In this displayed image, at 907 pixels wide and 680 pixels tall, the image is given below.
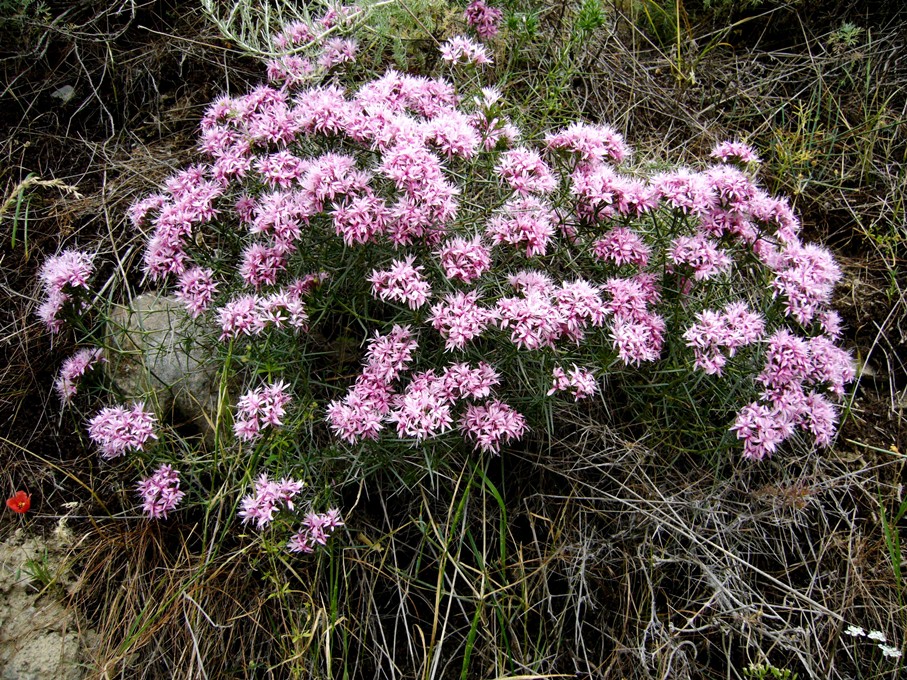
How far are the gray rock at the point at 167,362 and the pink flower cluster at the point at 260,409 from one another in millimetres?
449

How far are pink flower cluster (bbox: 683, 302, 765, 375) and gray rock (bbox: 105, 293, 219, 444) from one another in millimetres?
1755

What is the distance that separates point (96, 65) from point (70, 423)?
1930 millimetres

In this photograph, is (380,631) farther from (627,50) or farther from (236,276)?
(627,50)

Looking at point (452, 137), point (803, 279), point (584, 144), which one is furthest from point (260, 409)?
point (803, 279)

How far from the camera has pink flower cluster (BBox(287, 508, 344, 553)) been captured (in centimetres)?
220

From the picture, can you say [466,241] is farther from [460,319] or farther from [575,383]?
[575,383]

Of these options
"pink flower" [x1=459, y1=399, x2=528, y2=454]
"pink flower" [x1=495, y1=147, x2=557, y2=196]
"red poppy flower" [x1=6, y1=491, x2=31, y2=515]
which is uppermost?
"pink flower" [x1=495, y1=147, x2=557, y2=196]

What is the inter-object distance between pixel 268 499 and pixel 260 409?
0.94 ft

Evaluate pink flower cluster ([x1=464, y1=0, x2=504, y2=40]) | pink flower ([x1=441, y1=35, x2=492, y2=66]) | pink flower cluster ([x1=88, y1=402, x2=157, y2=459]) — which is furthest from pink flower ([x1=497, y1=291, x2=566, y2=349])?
pink flower cluster ([x1=464, y1=0, x2=504, y2=40])

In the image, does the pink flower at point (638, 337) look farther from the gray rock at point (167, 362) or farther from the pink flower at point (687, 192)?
the gray rock at point (167, 362)

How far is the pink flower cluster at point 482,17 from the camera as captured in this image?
3.02m

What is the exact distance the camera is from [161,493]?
7.75 ft

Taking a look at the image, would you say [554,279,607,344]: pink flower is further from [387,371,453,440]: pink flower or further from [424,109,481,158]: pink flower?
[424,109,481,158]: pink flower

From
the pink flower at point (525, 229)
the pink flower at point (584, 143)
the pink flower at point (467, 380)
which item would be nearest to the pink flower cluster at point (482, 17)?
the pink flower at point (584, 143)
